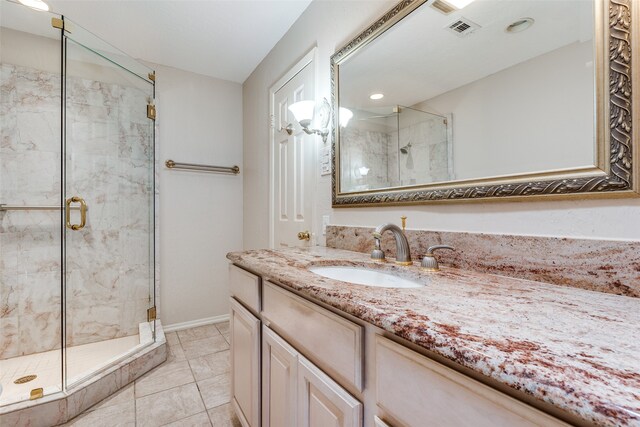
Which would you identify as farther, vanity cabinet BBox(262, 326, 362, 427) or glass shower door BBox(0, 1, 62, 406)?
glass shower door BBox(0, 1, 62, 406)

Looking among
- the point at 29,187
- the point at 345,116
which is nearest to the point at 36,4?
the point at 29,187

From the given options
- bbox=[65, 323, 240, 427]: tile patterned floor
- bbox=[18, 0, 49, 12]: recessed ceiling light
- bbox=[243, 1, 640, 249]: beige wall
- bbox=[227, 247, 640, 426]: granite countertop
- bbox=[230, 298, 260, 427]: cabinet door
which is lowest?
bbox=[65, 323, 240, 427]: tile patterned floor

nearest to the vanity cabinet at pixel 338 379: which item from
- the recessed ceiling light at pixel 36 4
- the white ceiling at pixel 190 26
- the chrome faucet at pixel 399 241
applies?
the chrome faucet at pixel 399 241

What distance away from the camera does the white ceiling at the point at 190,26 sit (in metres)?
1.97

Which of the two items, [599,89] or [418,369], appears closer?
[418,369]

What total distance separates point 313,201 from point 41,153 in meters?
2.07

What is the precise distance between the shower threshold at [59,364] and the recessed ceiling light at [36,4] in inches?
91.6

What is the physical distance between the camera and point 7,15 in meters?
2.05

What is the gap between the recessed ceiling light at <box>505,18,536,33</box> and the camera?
88 cm

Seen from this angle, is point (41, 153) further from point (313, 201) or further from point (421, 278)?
point (421, 278)

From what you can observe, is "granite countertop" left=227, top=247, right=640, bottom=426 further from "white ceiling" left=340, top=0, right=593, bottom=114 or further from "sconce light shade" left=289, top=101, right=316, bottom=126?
"sconce light shade" left=289, top=101, right=316, bottom=126

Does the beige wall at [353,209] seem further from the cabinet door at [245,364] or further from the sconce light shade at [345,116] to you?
the cabinet door at [245,364]

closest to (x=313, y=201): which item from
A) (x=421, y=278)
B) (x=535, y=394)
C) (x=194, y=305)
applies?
(x=421, y=278)

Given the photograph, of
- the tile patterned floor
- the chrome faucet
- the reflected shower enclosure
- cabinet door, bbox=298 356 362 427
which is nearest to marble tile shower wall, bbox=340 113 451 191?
the reflected shower enclosure
